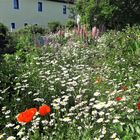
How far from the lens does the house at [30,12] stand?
5000 centimetres

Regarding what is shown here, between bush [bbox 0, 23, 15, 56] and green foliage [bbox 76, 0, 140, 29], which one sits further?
green foliage [bbox 76, 0, 140, 29]

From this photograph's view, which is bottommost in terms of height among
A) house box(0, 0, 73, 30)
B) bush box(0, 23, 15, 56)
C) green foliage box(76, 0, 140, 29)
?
house box(0, 0, 73, 30)

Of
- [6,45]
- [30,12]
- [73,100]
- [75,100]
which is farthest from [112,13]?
[30,12]

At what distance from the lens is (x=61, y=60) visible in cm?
1067

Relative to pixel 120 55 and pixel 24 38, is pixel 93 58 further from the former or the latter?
pixel 24 38

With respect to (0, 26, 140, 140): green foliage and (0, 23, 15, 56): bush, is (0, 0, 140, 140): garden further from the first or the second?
(0, 23, 15, 56): bush

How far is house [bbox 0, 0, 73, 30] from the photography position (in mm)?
50000

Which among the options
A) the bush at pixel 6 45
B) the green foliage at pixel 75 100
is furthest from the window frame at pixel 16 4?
the green foliage at pixel 75 100

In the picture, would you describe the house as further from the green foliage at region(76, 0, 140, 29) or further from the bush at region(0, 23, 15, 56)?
the bush at region(0, 23, 15, 56)

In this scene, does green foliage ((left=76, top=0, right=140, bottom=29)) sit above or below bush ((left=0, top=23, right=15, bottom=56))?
above

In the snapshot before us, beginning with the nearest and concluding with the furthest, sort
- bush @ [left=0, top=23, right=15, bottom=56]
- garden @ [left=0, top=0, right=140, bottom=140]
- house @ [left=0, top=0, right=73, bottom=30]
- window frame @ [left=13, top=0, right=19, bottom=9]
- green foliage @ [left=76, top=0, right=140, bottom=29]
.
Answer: garden @ [left=0, top=0, right=140, bottom=140] < bush @ [left=0, top=23, right=15, bottom=56] < green foliage @ [left=76, top=0, right=140, bottom=29] < house @ [left=0, top=0, right=73, bottom=30] < window frame @ [left=13, top=0, right=19, bottom=9]

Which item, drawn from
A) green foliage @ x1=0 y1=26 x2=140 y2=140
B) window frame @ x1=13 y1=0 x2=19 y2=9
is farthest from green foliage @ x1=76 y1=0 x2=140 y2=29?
window frame @ x1=13 y1=0 x2=19 y2=9

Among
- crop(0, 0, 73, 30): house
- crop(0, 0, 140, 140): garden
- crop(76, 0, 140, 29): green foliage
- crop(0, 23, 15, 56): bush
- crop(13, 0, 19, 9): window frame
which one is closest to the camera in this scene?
crop(0, 0, 140, 140): garden

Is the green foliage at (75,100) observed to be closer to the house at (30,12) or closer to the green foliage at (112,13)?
the green foliage at (112,13)
